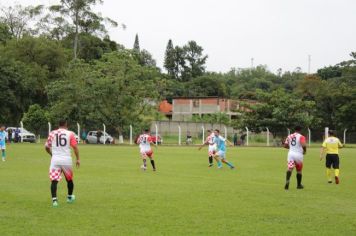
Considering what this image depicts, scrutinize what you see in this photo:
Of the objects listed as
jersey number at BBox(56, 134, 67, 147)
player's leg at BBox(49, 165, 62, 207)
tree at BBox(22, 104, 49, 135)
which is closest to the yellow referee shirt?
jersey number at BBox(56, 134, 67, 147)

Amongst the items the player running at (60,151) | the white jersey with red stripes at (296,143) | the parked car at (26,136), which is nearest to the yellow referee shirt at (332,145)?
the white jersey with red stripes at (296,143)

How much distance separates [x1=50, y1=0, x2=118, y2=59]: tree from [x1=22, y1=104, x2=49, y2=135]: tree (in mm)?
14874

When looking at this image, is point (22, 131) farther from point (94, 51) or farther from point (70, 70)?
point (94, 51)

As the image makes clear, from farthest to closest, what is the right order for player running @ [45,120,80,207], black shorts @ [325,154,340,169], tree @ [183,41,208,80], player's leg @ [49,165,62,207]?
1. tree @ [183,41,208,80]
2. black shorts @ [325,154,340,169]
3. player running @ [45,120,80,207]
4. player's leg @ [49,165,62,207]

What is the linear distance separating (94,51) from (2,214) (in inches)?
2798

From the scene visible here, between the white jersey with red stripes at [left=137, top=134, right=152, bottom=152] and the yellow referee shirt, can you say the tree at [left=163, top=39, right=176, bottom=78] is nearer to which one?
the white jersey with red stripes at [left=137, top=134, right=152, bottom=152]

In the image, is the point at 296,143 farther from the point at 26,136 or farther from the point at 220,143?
the point at 26,136

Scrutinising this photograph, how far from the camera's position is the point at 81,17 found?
7512 centimetres

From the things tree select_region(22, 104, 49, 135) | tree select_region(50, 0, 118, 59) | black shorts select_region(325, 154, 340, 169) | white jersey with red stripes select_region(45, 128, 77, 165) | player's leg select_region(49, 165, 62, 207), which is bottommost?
player's leg select_region(49, 165, 62, 207)

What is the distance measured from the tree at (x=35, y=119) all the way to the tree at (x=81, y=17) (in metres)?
14.9

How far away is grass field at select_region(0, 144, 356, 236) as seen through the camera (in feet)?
32.4

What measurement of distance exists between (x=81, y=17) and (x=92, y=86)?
17066 mm

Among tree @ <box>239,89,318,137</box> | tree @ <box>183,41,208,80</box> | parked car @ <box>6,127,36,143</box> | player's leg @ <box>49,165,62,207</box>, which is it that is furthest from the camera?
tree @ <box>183,41,208,80</box>

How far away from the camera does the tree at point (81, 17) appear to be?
73875 millimetres
